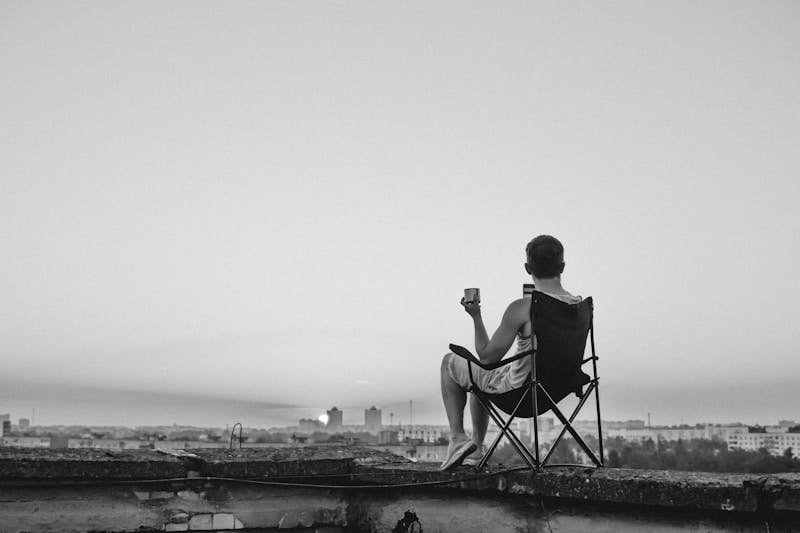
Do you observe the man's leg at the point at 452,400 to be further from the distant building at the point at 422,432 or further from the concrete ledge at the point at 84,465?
the distant building at the point at 422,432

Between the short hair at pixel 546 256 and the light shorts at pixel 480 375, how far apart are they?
48 centimetres

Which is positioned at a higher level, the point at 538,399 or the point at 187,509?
the point at 538,399

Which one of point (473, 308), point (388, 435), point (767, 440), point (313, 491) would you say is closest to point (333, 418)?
point (313, 491)

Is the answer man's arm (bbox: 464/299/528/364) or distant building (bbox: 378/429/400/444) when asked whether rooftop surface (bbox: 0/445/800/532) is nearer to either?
Result: man's arm (bbox: 464/299/528/364)

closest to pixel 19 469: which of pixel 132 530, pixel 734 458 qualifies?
pixel 132 530

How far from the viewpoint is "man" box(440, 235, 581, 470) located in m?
3.38

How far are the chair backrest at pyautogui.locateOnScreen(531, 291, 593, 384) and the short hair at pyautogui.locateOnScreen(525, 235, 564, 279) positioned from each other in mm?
235

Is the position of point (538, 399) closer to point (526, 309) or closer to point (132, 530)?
point (526, 309)

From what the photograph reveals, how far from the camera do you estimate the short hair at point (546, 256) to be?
11.7ft

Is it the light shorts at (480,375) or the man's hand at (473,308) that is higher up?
the man's hand at (473,308)

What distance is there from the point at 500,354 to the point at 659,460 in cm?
9917

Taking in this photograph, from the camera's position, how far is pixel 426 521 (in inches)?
137

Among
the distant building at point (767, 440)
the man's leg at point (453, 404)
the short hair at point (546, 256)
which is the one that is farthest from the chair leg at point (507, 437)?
the distant building at point (767, 440)

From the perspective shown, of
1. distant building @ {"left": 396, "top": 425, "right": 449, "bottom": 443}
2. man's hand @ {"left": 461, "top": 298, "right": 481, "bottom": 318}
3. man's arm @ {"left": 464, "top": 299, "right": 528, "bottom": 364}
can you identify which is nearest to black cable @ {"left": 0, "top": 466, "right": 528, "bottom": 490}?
man's arm @ {"left": 464, "top": 299, "right": 528, "bottom": 364}
